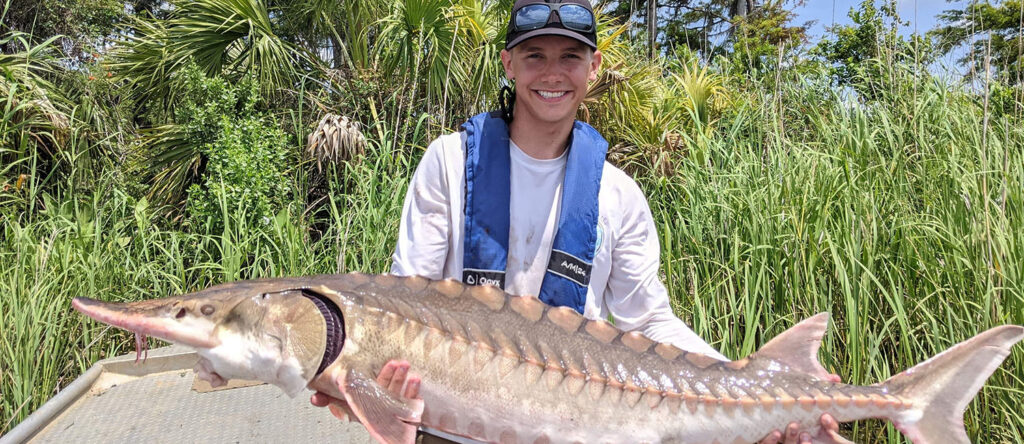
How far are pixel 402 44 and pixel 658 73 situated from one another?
108 inches

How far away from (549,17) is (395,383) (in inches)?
41.1

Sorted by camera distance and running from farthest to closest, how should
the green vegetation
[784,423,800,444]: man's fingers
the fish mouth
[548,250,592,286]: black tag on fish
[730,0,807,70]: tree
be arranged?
[730,0,807,70]: tree
the green vegetation
[548,250,592,286]: black tag on fish
[784,423,800,444]: man's fingers
the fish mouth

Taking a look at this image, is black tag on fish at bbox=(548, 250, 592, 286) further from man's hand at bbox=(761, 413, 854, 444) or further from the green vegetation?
the green vegetation

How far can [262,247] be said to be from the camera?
13.3ft

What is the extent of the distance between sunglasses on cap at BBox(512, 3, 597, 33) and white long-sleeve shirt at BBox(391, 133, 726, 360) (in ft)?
1.14

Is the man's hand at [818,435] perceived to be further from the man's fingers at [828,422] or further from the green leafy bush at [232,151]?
the green leafy bush at [232,151]

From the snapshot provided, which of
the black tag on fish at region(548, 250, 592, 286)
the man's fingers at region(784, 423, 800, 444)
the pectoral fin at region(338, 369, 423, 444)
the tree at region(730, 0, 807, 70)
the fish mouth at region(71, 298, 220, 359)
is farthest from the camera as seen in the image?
the tree at region(730, 0, 807, 70)

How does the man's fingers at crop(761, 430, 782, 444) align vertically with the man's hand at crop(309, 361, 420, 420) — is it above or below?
Answer: below

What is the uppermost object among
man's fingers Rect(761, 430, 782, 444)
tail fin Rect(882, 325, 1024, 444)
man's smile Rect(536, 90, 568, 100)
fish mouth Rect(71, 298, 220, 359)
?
man's smile Rect(536, 90, 568, 100)

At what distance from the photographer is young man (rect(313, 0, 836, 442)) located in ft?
5.96

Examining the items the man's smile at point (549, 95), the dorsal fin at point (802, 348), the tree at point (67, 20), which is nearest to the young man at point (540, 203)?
the man's smile at point (549, 95)

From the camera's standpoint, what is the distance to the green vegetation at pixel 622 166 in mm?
2572

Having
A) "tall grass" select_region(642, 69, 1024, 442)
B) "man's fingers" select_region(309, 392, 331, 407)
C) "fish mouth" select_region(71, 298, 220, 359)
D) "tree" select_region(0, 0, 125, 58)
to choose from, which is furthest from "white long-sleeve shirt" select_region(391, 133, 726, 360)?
"tree" select_region(0, 0, 125, 58)

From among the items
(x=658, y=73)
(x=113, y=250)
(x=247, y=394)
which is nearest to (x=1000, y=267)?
(x=247, y=394)
